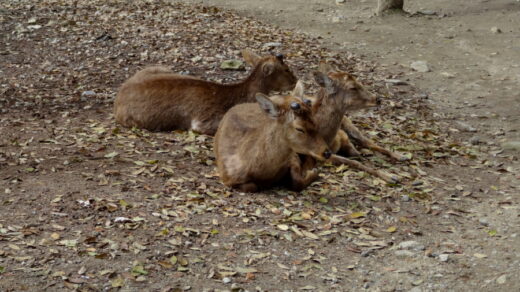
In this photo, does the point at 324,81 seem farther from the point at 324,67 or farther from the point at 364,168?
the point at 364,168

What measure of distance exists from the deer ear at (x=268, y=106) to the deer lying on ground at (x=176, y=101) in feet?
7.38

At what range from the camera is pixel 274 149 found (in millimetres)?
7461

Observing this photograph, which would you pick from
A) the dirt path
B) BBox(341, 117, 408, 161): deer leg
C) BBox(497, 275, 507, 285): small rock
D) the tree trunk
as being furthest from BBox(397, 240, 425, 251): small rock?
the tree trunk

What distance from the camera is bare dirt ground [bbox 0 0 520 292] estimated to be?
19.6 ft

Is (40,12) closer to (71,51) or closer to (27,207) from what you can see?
(71,51)

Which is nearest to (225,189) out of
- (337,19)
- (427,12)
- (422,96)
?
(422,96)

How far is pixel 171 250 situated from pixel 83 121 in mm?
4068

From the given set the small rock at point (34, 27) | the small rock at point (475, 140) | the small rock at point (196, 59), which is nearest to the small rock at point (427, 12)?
the small rock at point (196, 59)

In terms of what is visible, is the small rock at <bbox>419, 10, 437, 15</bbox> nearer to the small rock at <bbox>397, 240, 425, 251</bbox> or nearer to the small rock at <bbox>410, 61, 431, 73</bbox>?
the small rock at <bbox>410, 61, 431, 73</bbox>

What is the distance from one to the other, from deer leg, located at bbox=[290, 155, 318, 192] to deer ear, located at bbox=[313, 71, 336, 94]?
110cm

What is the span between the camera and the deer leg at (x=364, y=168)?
834cm

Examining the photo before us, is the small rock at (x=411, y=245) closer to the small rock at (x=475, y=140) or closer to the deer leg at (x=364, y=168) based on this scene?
the deer leg at (x=364, y=168)

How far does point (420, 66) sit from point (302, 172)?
6.65m

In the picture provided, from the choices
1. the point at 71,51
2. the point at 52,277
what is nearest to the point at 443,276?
the point at 52,277
